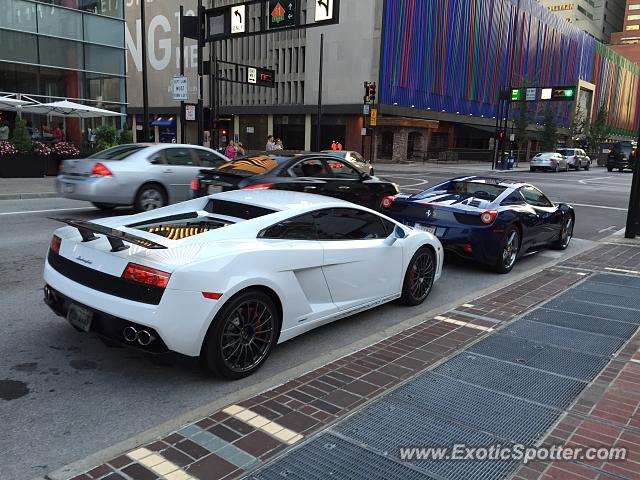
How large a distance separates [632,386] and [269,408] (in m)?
2.70

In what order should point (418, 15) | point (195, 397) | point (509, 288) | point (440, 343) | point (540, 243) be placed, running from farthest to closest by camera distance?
1. point (418, 15)
2. point (540, 243)
3. point (509, 288)
4. point (440, 343)
5. point (195, 397)

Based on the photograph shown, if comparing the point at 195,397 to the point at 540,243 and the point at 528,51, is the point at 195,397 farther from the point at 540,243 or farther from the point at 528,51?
the point at 528,51

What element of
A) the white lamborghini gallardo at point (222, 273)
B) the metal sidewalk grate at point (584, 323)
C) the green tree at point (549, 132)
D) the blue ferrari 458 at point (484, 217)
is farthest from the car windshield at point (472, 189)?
the green tree at point (549, 132)

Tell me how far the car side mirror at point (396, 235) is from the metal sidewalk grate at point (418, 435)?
2.12 m

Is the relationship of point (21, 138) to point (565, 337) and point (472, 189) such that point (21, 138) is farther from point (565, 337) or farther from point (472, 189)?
point (565, 337)

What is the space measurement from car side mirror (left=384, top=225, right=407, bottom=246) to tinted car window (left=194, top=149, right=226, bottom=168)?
706cm

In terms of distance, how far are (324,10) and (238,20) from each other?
3.45 metres

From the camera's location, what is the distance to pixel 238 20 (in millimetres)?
19375

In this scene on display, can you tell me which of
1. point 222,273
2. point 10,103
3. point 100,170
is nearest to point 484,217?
point 222,273

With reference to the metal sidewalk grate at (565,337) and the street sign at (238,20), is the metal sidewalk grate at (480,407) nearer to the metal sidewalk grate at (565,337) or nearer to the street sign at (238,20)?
the metal sidewalk grate at (565,337)

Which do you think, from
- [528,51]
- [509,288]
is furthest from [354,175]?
[528,51]

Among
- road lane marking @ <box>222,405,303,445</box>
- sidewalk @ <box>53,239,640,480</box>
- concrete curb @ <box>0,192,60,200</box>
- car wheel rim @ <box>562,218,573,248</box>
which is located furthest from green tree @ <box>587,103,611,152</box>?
road lane marking @ <box>222,405,303,445</box>

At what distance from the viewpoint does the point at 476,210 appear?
7801 millimetres

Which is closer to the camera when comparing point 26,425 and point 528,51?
point 26,425
